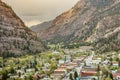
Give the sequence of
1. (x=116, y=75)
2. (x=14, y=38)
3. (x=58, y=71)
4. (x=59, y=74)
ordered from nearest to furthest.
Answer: (x=116, y=75) < (x=59, y=74) < (x=58, y=71) < (x=14, y=38)

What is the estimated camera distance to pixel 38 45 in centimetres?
19425

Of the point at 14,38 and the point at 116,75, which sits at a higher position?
the point at 14,38

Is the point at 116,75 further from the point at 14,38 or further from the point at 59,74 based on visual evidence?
the point at 14,38

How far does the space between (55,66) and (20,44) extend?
172 ft

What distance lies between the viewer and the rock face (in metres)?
165

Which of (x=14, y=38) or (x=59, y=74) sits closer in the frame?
(x=59, y=74)

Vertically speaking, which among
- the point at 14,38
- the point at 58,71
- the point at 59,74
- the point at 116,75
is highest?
the point at 14,38

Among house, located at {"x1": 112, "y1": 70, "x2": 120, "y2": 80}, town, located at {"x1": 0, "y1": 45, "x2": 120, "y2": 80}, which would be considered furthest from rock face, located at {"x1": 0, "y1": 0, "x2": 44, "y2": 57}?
house, located at {"x1": 112, "y1": 70, "x2": 120, "y2": 80}

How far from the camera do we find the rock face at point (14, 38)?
16534 cm

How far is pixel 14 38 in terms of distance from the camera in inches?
6934

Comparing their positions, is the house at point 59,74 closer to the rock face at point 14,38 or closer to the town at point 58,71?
the town at point 58,71

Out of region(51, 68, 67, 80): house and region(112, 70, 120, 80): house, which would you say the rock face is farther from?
region(112, 70, 120, 80): house

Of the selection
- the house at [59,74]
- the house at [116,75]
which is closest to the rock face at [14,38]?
the house at [59,74]

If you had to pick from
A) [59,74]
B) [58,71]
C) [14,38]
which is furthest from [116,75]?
[14,38]
